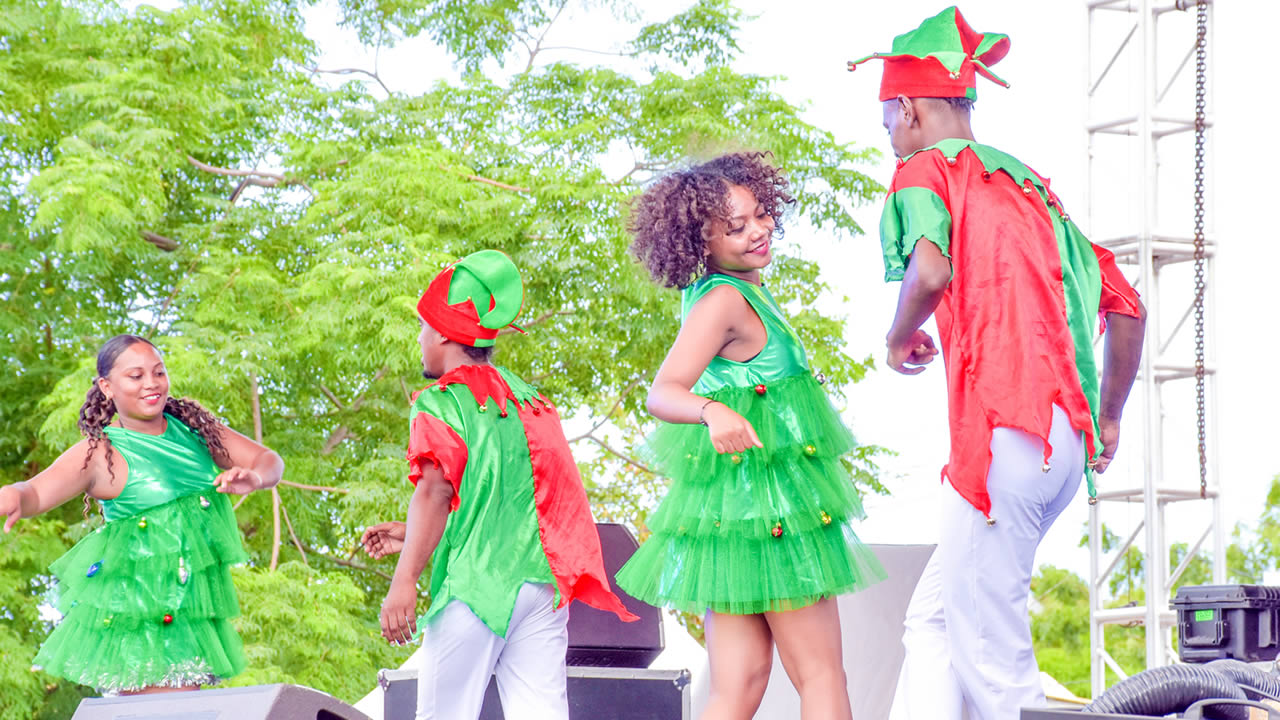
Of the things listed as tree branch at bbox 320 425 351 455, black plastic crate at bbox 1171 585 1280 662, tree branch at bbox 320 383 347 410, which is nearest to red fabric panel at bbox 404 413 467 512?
black plastic crate at bbox 1171 585 1280 662

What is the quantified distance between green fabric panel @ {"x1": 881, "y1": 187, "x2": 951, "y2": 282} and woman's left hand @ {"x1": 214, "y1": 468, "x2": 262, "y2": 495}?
177 cm

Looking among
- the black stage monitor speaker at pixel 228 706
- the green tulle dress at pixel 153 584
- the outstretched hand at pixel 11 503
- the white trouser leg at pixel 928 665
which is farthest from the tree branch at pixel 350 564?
the white trouser leg at pixel 928 665

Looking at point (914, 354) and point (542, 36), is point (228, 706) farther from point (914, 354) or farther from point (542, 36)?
point (542, 36)

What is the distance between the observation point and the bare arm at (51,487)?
3.06 m

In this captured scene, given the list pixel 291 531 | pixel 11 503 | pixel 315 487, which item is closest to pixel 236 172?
pixel 291 531

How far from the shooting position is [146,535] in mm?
3299

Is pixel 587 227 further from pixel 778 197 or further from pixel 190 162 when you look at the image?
pixel 778 197

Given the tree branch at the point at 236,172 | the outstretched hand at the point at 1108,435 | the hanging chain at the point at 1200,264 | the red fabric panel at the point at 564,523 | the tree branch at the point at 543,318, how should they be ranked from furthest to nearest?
the tree branch at the point at 236,172 < the tree branch at the point at 543,318 < the hanging chain at the point at 1200,264 < the red fabric panel at the point at 564,523 < the outstretched hand at the point at 1108,435

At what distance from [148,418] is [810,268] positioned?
7.08 meters

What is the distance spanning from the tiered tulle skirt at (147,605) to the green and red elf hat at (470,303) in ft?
3.15

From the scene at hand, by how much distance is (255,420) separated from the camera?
8664 millimetres

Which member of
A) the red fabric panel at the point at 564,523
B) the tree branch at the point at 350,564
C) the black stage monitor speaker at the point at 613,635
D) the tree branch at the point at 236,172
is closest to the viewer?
the red fabric panel at the point at 564,523

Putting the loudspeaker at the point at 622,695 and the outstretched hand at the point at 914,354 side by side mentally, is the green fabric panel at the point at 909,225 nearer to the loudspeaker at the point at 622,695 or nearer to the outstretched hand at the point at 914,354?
the outstretched hand at the point at 914,354

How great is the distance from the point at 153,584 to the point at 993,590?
210 centimetres
